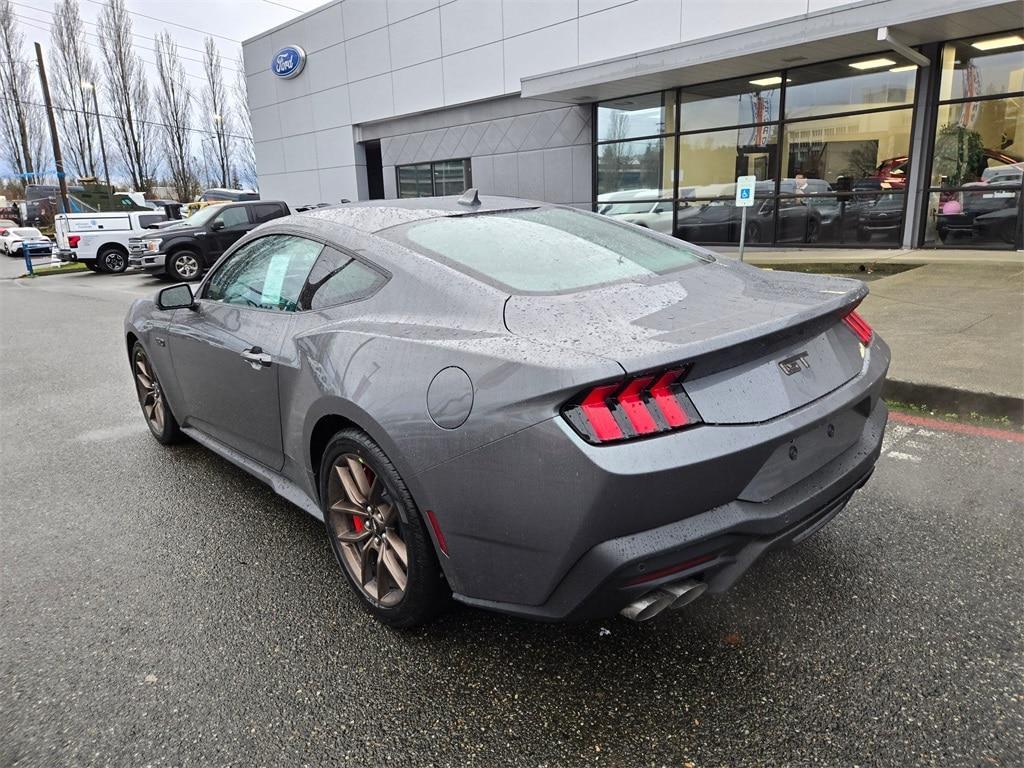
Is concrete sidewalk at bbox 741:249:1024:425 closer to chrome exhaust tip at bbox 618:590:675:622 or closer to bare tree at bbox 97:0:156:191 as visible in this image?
chrome exhaust tip at bbox 618:590:675:622

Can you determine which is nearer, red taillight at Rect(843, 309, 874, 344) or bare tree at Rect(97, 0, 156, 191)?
red taillight at Rect(843, 309, 874, 344)

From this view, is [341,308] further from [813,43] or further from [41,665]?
[813,43]

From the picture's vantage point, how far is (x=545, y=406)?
74.7 inches

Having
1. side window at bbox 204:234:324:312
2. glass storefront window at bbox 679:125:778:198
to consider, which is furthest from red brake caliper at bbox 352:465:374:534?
glass storefront window at bbox 679:125:778:198

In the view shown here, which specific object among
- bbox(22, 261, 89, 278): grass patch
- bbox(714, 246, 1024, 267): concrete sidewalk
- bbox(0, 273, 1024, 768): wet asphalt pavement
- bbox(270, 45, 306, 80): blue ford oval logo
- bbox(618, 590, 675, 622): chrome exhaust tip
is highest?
bbox(270, 45, 306, 80): blue ford oval logo

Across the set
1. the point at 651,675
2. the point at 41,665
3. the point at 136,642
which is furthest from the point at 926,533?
the point at 41,665

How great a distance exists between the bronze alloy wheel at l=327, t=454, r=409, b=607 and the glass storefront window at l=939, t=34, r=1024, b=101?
13.7 meters

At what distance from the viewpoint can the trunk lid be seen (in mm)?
1984

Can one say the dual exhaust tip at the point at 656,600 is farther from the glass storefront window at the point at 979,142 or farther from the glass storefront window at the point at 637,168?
the glass storefront window at the point at 637,168

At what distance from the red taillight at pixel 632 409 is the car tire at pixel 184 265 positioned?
15950mm

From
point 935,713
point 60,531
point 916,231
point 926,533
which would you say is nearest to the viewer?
point 935,713

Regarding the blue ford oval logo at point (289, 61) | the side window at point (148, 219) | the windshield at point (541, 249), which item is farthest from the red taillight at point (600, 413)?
the blue ford oval logo at point (289, 61)

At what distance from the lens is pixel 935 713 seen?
2.09 meters

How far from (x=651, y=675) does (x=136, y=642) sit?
6.18 ft
